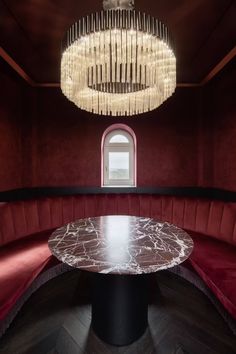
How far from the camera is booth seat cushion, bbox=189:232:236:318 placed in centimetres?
160

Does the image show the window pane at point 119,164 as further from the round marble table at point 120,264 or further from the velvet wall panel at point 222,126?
the round marble table at point 120,264

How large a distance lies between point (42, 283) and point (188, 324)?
151cm

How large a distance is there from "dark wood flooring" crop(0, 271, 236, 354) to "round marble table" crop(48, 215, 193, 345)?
12 cm

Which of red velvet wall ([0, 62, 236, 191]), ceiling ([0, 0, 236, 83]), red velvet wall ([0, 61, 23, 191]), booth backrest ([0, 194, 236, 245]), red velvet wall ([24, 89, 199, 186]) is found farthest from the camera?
red velvet wall ([24, 89, 199, 186])

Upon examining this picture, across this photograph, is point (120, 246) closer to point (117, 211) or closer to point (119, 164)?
point (117, 211)

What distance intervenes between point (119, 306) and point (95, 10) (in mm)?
2485

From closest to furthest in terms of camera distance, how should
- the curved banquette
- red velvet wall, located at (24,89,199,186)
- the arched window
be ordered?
the curved banquette < red velvet wall, located at (24,89,199,186) < the arched window

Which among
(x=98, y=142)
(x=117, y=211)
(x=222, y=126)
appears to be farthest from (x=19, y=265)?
(x=222, y=126)

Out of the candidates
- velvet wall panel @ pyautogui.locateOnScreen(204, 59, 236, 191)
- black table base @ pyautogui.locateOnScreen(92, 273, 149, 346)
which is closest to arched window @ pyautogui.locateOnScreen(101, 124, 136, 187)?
velvet wall panel @ pyautogui.locateOnScreen(204, 59, 236, 191)

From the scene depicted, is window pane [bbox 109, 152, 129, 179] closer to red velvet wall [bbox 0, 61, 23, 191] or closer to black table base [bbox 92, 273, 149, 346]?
red velvet wall [bbox 0, 61, 23, 191]

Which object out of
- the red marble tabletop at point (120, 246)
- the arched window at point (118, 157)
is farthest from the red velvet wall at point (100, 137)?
the red marble tabletop at point (120, 246)

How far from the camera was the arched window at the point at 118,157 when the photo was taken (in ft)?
12.4

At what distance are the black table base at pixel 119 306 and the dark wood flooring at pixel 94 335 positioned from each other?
8 cm

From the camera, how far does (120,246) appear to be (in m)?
1.64
